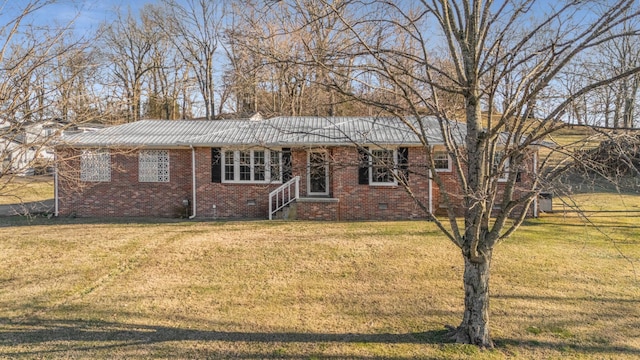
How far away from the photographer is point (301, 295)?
6.05m

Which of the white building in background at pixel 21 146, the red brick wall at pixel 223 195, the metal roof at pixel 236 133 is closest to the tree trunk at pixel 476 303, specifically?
the white building in background at pixel 21 146

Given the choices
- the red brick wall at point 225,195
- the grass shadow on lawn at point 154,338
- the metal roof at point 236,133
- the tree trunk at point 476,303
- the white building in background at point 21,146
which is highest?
the metal roof at point 236,133

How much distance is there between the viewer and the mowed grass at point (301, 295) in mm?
4398

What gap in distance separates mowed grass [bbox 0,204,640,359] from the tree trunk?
15cm

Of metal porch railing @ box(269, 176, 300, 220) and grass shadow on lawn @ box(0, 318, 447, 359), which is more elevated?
metal porch railing @ box(269, 176, 300, 220)

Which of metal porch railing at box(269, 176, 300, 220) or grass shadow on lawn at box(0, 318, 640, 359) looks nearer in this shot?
grass shadow on lawn at box(0, 318, 640, 359)

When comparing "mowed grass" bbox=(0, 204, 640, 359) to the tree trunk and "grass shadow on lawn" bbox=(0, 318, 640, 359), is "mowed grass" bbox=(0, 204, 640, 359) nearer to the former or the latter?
"grass shadow on lawn" bbox=(0, 318, 640, 359)

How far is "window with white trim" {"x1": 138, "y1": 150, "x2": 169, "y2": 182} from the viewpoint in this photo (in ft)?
45.5

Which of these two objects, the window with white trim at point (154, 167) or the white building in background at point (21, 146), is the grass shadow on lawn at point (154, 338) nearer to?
the white building in background at point (21, 146)

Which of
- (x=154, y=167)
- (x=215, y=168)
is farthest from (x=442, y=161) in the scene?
(x=154, y=167)

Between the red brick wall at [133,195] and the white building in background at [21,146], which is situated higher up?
the white building in background at [21,146]

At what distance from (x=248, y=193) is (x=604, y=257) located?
10.2 meters

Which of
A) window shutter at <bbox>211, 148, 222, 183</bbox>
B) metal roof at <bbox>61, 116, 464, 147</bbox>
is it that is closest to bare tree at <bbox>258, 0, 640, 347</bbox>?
metal roof at <bbox>61, 116, 464, 147</bbox>

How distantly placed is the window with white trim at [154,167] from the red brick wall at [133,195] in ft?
0.49
